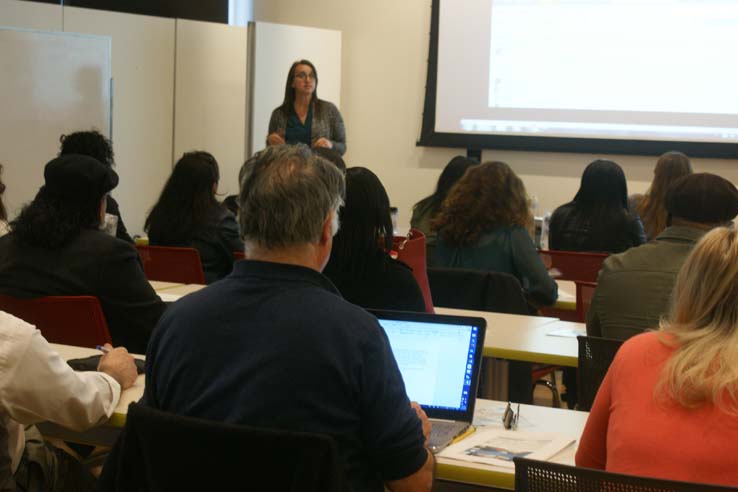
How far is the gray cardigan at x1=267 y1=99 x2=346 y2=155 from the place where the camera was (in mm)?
7238

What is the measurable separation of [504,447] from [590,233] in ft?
10.9

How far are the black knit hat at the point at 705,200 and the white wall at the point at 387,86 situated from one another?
489 centimetres

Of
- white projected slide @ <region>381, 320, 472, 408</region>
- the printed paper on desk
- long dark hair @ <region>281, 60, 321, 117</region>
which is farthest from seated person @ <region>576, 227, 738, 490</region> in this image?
long dark hair @ <region>281, 60, 321, 117</region>

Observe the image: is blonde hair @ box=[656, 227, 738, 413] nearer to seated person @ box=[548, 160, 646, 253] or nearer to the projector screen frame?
seated person @ box=[548, 160, 646, 253]

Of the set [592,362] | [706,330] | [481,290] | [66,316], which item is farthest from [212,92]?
[706,330]

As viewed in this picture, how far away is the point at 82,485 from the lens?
8.19ft

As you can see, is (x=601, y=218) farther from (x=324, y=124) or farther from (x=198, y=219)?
(x=324, y=124)

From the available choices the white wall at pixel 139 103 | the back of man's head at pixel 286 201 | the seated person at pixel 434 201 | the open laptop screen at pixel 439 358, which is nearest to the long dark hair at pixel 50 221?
the open laptop screen at pixel 439 358

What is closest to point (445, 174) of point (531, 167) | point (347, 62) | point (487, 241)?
point (487, 241)

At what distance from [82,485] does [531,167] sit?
6087 millimetres

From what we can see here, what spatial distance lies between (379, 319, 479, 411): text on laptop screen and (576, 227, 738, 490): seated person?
1.39 feet

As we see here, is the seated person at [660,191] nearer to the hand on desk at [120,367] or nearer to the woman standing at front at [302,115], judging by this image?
the woman standing at front at [302,115]

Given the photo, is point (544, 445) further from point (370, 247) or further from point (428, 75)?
point (428, 75)

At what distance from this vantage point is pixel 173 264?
457cm
